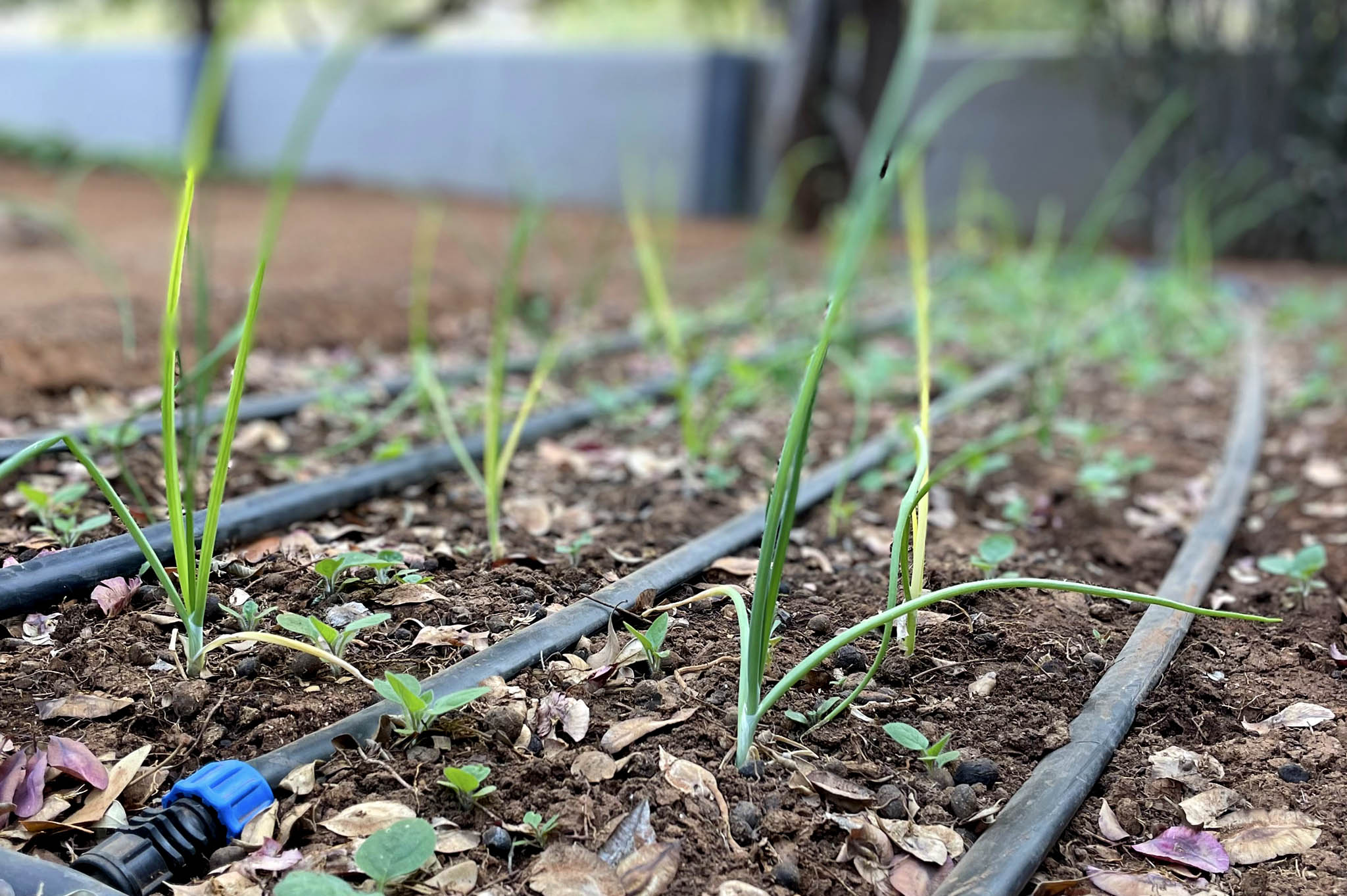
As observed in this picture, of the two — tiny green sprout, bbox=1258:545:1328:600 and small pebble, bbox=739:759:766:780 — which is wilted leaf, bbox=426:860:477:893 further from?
tiny green sprout, bbox=1258:545:1328:600

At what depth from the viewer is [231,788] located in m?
0.85

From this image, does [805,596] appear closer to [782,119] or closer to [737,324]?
[737,324]

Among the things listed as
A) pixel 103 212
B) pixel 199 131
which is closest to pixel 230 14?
pixel 199 131

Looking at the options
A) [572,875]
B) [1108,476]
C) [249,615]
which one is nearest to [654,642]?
[572,875]

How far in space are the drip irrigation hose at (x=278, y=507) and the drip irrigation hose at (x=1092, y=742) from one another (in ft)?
2.92

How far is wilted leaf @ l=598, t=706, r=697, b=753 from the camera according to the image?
3.15 ft

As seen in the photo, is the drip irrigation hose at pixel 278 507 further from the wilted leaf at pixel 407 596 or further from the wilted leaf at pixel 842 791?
the wilted leaf at pixel 842 791

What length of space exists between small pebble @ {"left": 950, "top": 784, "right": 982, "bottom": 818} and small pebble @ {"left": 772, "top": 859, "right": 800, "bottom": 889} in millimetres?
172

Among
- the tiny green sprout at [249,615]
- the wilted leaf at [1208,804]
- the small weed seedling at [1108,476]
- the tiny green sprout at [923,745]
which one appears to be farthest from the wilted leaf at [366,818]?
the small weed seedling at [1108,476]

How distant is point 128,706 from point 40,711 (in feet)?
0.24

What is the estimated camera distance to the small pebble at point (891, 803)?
92 cm

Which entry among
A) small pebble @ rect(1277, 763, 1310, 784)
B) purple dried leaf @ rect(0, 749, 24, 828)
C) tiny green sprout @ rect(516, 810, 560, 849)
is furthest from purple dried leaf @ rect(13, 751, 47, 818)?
small pebble @ rect(1277, 763, 1310, 784)

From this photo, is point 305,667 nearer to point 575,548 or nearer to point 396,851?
point 396,851

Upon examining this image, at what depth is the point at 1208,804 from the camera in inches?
37.7
